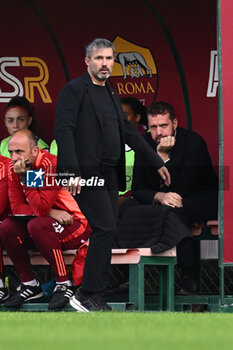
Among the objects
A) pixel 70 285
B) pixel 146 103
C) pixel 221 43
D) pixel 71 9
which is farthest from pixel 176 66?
pixel 70 285

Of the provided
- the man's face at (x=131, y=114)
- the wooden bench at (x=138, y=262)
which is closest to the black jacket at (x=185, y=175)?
the wooden bench at (x=138, y=262)

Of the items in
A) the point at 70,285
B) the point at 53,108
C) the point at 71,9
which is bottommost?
the point at 70,285

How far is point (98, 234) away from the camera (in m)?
7.65

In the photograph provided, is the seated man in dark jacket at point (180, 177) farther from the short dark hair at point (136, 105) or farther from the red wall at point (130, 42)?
the red wall at point (130, 42)

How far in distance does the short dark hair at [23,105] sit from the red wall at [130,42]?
49 cm

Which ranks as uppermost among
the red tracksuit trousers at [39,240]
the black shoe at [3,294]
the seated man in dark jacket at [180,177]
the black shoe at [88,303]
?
the seated man in dark jacket at [180,177]

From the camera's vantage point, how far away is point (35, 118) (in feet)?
33.2

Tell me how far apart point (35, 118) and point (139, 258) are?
7.28 feet

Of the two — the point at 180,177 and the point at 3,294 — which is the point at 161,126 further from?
the point at 3,294

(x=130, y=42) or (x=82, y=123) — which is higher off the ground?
(x=130, y=42)

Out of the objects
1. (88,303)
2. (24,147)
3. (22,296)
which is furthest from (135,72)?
(88,303)

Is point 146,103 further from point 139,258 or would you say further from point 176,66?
point 139,258

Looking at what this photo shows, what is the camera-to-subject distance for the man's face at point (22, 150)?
853 centimetres

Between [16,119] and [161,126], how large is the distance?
1446 mm
